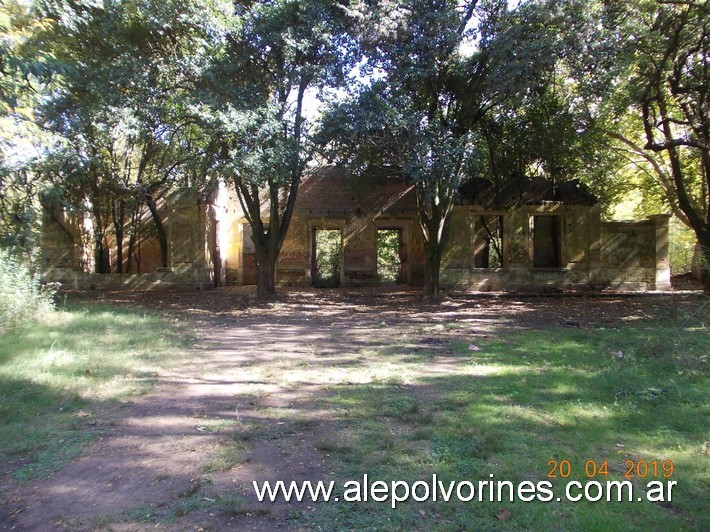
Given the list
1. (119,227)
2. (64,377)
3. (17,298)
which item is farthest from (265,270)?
(64,377)

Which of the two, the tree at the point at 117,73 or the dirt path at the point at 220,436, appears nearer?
the dirt path at the point at 220,436

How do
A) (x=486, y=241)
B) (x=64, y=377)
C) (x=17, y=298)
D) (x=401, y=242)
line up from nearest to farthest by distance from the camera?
(x=64, y=377), (x=17, y=298), (x=486, y=241), (x=401, y=242)

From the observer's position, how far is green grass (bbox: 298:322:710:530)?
271 centimetres

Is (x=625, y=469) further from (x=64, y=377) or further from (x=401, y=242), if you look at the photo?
(x=401, y=242)

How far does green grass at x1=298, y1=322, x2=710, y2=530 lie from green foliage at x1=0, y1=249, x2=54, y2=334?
6.10m

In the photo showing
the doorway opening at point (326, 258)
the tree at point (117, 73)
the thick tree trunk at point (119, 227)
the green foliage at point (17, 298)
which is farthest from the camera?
the doorway opening at point (326, 258)

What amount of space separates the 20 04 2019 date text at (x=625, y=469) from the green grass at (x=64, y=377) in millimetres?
3478

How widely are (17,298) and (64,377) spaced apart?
3803 mm

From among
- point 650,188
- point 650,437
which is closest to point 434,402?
point 650,437

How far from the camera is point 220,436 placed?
12.8 feet

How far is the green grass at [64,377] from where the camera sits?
3715mm

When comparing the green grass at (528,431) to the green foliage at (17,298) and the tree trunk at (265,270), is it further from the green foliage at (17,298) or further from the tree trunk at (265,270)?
the tree trunk at (265,270)

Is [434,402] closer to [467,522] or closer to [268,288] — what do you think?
[467,522]

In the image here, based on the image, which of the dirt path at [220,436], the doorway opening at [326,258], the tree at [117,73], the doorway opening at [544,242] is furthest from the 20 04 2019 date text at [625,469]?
the doorway opening at [326,258]
